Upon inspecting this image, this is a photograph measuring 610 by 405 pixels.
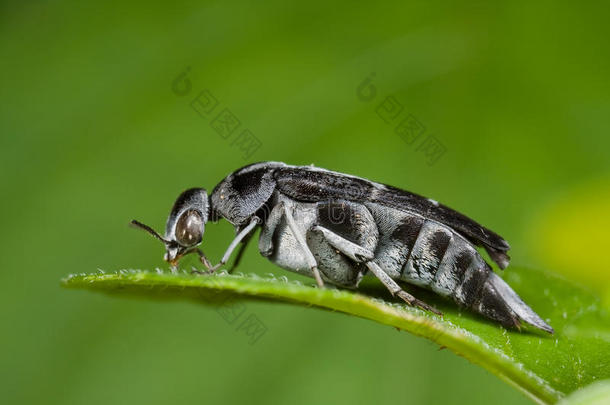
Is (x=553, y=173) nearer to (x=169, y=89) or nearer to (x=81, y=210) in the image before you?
(x=169, y=89)

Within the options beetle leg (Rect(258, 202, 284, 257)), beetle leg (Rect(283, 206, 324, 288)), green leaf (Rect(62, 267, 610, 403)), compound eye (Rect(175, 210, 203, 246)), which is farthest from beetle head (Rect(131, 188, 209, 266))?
green leaf (Rect(62, 267, 610, 403))

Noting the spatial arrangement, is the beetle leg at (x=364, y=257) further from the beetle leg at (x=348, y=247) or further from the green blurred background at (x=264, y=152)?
the green blurred background at (x=264, y=152)

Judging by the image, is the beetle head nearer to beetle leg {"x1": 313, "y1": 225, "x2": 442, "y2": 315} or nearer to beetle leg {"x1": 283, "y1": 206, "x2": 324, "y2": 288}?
beetle leg {"x1": 283, "y1": 206, "x2": 324, "y2": 288}

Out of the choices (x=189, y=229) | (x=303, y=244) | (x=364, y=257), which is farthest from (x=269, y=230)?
(x=364, y=257)

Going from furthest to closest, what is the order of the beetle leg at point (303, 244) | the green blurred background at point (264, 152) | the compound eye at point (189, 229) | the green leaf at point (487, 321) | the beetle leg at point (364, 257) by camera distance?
the green blurred background at point (264, 152)
the compound eye at point (189, 229)
the beetle leg at point (303, 244)
the beetle leg at point (364, 257)
the green leaf at point (487, 321)

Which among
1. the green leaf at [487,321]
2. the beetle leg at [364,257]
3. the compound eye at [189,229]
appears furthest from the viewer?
the compound eye at [189,229]

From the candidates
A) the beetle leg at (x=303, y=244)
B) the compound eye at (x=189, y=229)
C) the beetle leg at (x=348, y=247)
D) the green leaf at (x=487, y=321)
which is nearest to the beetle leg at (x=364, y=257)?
the beetle leg at (x=348, y=247)

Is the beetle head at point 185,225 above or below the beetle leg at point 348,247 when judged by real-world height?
above

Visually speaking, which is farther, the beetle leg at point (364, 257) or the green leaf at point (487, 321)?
the beetle leg at point (364, 257)
